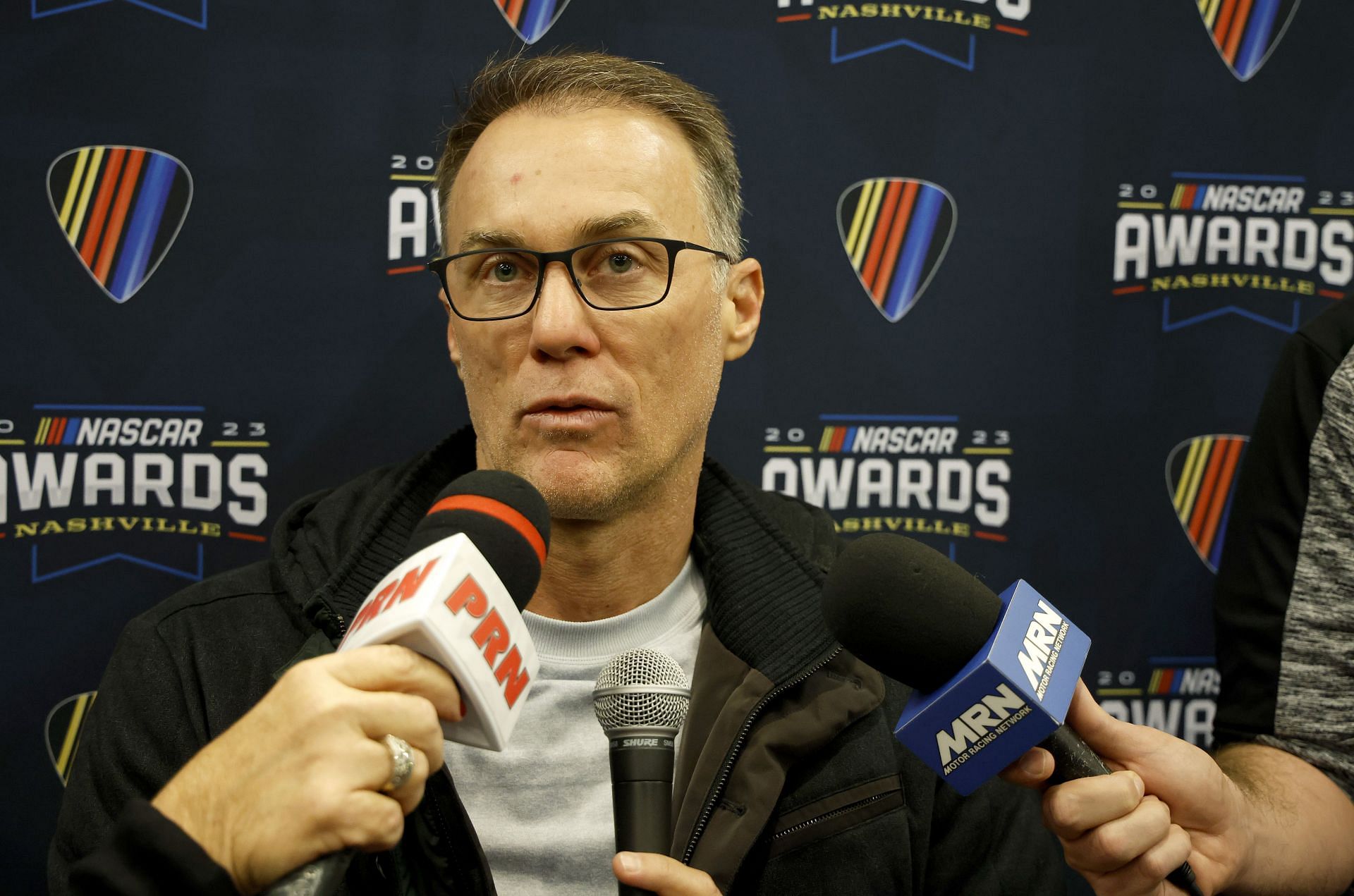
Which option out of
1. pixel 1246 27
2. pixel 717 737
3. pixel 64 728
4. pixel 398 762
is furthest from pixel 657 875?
pixel 1246 27

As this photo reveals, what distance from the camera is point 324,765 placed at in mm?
751

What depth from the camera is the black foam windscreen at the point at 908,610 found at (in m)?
0.92

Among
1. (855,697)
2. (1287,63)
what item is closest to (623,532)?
(855,697)

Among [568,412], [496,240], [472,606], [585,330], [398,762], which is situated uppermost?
[496,240]

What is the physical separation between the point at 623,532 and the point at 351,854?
77 cm

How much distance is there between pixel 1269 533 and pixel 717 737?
959 mm

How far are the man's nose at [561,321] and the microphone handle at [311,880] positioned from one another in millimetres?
725

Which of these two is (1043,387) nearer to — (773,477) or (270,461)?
(773,477)

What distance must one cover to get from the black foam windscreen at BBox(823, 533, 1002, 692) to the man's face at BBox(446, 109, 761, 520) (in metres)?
0.46

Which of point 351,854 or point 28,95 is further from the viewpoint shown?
point 28,95

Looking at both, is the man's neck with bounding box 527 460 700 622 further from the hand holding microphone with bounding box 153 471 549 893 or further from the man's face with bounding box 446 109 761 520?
the hand holding microphone with bounding box 153 471 549 893

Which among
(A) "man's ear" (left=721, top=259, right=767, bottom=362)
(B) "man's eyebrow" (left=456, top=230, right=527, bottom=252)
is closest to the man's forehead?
(B) "man's eyebrow" (left=456, top=230, right=527, bottom=252)

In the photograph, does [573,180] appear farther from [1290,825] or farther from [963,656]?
[1290,825]

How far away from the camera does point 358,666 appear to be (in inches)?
29.9
